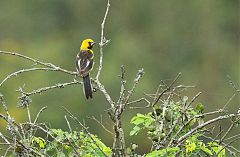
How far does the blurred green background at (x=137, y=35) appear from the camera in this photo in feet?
89.0

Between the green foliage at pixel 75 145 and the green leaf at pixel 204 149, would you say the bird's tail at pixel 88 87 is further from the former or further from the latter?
the green leaf at pixel 204 149

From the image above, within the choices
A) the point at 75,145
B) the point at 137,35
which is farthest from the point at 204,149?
the point at 137,35

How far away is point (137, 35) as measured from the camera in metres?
30.8

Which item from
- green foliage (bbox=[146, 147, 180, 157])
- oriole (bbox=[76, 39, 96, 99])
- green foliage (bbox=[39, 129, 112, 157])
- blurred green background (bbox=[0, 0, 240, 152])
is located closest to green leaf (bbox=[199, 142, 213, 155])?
green foliage (bbox=[146, 147, 180, 157])

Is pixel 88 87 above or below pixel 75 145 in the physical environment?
above

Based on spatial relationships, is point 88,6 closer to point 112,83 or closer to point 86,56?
point 112,83

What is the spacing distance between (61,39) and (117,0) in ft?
7.43

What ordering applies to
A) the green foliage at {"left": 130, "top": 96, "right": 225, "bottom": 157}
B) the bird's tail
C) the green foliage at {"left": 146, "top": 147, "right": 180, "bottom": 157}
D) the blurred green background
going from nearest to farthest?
the green foliage at {"left": 146, "top": 147, "right": 180, "bottom": 157}
the green foliage at {"left": 130, "top": 96, "right": 225, "bottom": 157}
the bird's tail
the blurred green background

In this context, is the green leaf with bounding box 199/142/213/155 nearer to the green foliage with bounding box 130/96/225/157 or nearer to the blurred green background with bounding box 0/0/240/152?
the green foliage with bounding box 130/96/225/157

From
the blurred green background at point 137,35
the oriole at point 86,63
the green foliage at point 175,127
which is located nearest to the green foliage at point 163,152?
the green foliage at point 175,127

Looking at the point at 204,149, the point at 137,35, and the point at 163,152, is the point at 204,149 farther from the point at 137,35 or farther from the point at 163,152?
the point at 137,35

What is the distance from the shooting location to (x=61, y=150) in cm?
441

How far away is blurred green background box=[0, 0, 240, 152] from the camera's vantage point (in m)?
27.1

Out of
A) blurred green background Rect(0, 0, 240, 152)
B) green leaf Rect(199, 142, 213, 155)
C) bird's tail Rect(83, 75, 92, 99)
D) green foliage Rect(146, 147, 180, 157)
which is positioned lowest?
green foliage Rect(146, 147, 180, 157)
